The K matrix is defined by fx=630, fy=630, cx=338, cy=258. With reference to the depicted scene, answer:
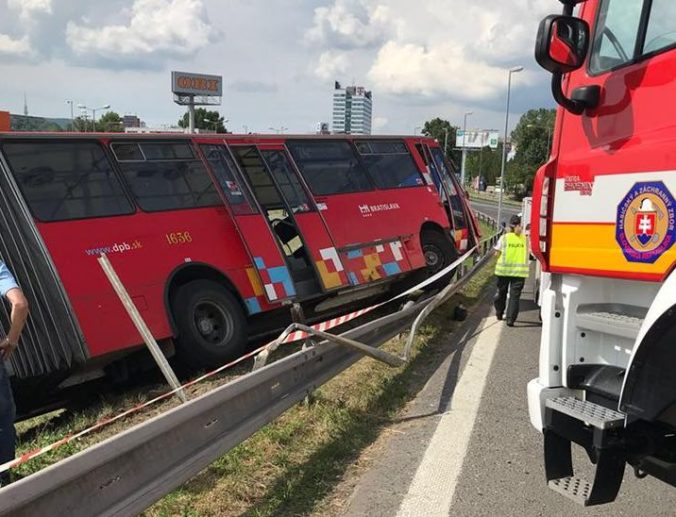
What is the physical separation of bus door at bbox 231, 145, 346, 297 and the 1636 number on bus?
136cm

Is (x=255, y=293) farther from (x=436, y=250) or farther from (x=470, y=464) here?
(x=436, y=250)

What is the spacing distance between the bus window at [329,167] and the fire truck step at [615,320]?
6299 millimetres

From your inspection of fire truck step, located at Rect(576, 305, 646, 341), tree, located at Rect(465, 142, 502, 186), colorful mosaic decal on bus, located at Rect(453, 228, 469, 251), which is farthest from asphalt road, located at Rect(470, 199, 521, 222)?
tree, located at Rect(465, 142, 502, 186)

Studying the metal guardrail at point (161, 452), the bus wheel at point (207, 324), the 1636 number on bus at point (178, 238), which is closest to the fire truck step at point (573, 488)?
the metal guardrail at point (161, 452)

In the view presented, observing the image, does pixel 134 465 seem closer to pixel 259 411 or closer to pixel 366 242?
pixel 259 411

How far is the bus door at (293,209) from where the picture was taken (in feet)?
27.7

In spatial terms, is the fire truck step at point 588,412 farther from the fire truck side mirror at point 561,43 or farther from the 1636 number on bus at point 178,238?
the 1636 number on bus at point 178,238

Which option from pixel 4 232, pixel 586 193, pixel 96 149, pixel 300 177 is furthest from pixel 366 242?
pixel 586 193

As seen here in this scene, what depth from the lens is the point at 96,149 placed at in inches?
264

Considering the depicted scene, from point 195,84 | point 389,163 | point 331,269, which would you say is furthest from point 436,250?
point 195,84

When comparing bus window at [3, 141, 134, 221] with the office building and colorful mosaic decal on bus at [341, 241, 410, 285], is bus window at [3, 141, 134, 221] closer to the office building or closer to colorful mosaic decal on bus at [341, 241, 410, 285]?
colorful mosaic decal on bus at [341, 241, 410, 285]

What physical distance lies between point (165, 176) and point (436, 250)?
17.5ft

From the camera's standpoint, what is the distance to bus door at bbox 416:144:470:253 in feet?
37.5

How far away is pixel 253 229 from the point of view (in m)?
7.73
